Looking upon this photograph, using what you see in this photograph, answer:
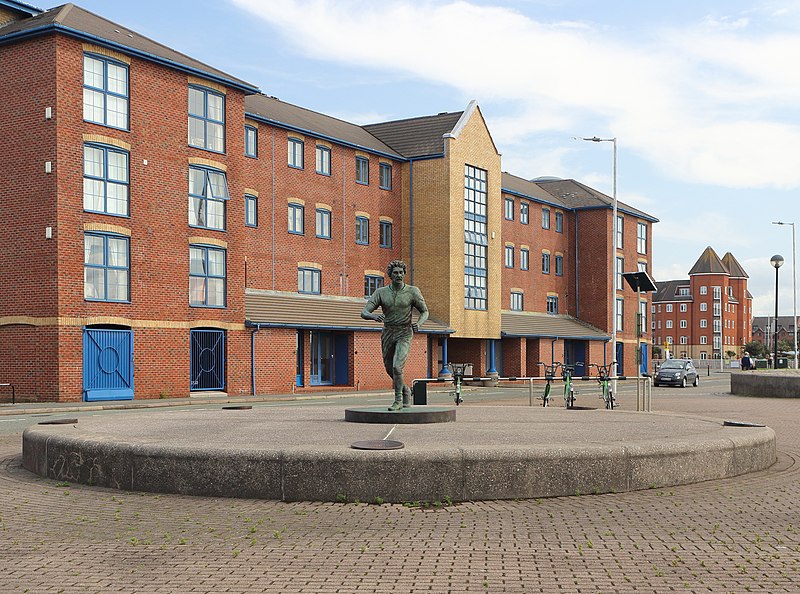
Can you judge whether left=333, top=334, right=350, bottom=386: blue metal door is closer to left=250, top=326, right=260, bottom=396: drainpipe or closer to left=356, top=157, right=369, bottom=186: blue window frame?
left=250, top=326, right=260, bottom=396: drainpipe

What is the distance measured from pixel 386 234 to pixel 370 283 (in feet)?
9.45

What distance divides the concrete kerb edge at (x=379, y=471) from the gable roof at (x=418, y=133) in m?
38.4

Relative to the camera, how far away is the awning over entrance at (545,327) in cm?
5444

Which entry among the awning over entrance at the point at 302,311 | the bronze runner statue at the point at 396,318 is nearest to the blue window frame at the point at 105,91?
the awning over entrance at the point at 302,311

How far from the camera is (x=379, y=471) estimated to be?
9.70m

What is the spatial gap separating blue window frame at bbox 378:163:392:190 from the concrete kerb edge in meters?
38.0

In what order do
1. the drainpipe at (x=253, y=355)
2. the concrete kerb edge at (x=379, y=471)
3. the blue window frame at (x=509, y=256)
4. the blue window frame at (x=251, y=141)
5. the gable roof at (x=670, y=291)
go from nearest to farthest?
the concrete kerb edge at (x=379, y=471) < the drainpipe at (x=253, y=355) < the blue window frame at (x=251, y=141) < the blue window frame at (x=509, y=256) < the gable roof at (x=670, y=291)

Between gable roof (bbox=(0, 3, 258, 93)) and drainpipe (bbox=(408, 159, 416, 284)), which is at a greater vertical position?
gable roof (bbox=(0, 3, 258, 93))

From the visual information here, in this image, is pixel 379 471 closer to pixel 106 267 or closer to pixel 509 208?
pixel 106 267

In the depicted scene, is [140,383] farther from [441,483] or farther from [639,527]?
[639,527]

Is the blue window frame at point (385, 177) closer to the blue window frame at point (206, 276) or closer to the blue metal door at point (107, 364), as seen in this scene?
the blue window frame at point (206, 276)

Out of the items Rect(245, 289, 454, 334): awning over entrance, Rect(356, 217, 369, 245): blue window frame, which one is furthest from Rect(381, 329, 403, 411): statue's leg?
Rect(356, 217, 369, 245): blue window frame

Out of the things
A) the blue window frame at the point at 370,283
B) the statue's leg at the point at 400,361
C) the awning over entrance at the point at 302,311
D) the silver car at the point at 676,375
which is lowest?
the silver car at the point at 676,375

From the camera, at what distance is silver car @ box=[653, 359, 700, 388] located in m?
51.2
